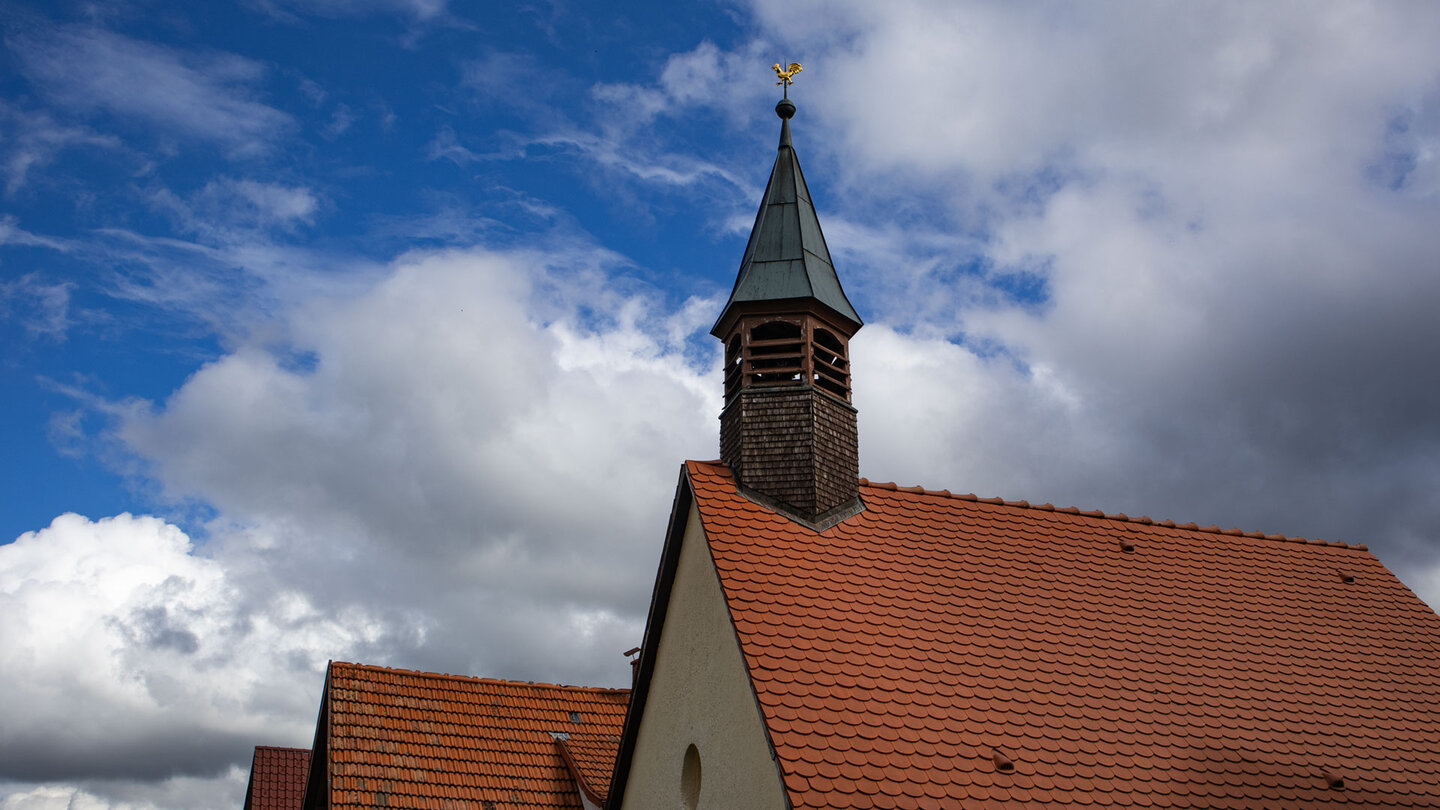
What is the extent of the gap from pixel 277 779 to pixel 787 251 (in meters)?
17.0

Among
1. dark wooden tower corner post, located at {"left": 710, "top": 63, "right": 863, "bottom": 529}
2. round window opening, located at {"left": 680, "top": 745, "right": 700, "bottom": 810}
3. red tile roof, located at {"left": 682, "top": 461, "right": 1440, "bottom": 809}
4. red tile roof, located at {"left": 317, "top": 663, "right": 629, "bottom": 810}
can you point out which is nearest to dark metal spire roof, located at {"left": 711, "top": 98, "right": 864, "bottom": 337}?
dark wooden tower corner post, located at {"left": 710, "top": 63, "right": 863, "bottom": 529}

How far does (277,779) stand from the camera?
78.9 ft

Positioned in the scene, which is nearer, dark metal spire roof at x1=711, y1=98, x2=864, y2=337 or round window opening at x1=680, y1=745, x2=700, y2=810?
round window opening at x1=680, y1=745, x2=700, y2=810

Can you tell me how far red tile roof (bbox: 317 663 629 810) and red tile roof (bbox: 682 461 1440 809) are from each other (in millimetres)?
6001

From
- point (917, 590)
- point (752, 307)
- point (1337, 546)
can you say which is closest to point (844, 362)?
point (752, 307)

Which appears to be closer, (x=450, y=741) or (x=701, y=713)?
(x=701, y=713)

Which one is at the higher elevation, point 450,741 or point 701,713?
point 450,741

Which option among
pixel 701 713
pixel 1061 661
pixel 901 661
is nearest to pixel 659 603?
pixel 701 713

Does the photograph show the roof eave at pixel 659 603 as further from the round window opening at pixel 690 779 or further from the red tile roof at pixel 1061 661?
the round window opening at pixel 690 779

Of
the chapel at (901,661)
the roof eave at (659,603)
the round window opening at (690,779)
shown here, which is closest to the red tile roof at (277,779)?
the chapel at (901,661)

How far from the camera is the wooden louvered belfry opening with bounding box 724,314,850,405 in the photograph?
14.3m

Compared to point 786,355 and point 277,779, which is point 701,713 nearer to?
point 786,355

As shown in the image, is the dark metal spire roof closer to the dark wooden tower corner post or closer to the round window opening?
the dark wooden tower corner post

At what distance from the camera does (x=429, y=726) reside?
53.7 ft
